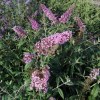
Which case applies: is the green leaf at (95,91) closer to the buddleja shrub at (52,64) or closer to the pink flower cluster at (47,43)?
the buddleja shrub at (52,64)

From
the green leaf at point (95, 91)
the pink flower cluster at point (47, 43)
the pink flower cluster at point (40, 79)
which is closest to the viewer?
the pink flower cluster at point (40, 79)

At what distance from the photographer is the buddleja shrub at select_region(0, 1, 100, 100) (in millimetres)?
3346

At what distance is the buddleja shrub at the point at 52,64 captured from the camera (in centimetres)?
335

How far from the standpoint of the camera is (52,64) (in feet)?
12.3

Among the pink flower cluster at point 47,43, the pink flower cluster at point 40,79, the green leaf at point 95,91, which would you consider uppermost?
the pink flower cluster at point 47,43

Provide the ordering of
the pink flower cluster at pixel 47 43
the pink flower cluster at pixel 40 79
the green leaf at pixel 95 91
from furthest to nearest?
the green leaf at pixel 95 91 < the pink flower cluster at pixel 47 43 < the pink flower cluster at pixel 40 79

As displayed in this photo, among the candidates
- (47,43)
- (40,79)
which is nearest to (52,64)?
(47,43)

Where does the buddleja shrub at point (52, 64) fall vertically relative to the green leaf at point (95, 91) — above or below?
above

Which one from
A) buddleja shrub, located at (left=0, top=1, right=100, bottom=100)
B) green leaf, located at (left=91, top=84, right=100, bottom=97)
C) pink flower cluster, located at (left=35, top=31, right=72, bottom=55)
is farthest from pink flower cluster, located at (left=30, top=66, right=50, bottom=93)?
green leaf, located at (left=91, top=84, right=100, bottom=97)

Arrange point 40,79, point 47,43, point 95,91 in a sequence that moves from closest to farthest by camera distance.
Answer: point 40,79
point 47,43
point 95,91

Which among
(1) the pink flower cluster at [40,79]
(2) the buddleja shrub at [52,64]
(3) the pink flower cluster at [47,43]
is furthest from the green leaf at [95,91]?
(1) the pink flower cluster at [40,79]

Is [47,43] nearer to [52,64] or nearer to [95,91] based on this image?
[52,64]

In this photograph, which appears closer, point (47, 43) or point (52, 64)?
point (47, 43)

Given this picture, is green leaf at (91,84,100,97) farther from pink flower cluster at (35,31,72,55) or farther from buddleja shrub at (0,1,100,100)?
pink flower cluster at (35,31,72,55)
